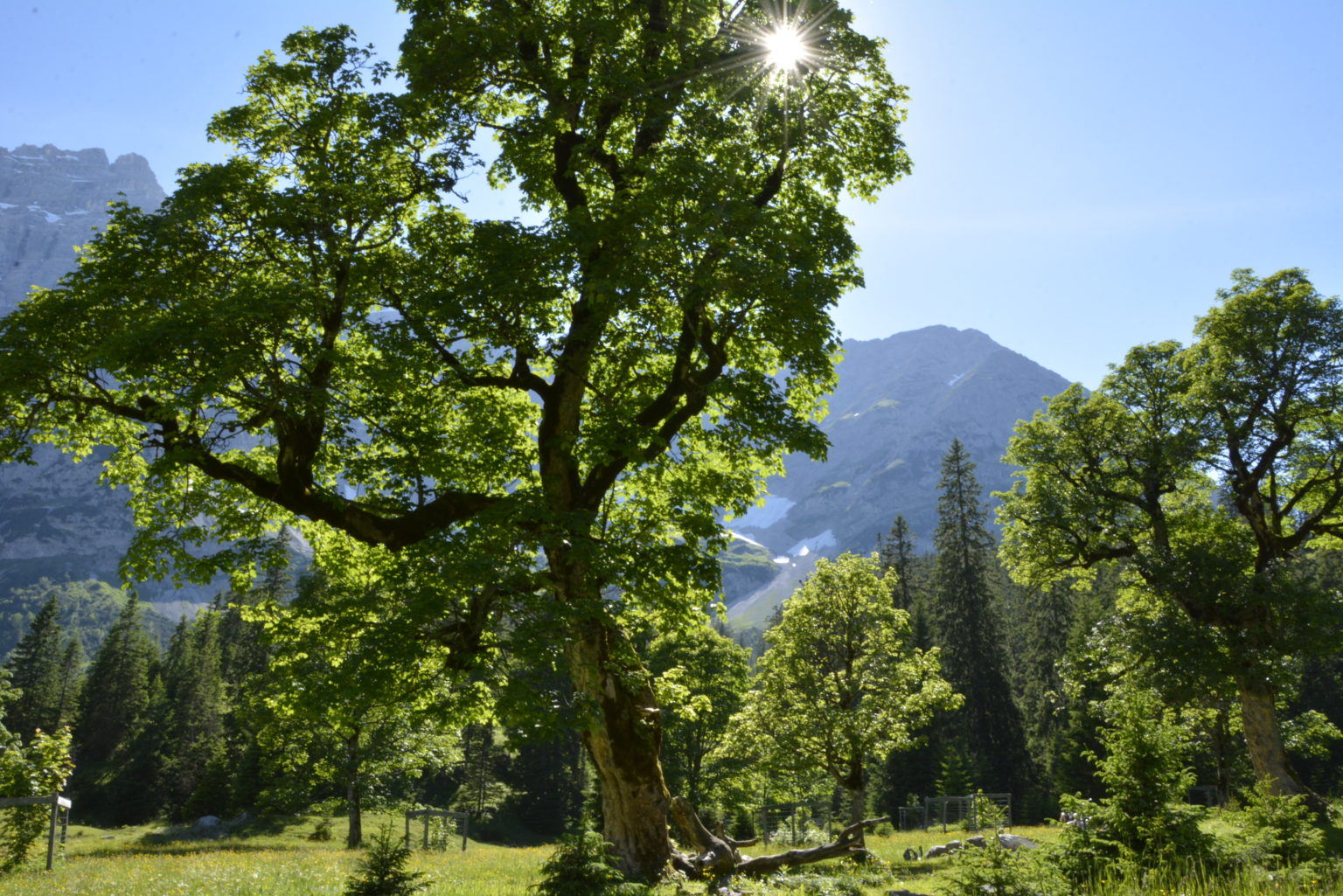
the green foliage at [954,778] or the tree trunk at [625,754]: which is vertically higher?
the tree trunk at [625,754]

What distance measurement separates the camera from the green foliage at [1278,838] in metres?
10.9

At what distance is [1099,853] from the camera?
36.0 feet

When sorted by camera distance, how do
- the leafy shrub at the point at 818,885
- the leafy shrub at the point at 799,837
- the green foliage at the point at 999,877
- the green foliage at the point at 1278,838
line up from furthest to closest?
the leafy shrub at the point at 799,837
the leafy shrub at the point at 818,885
the green foliage at the point at 1278,838
the green foliage at the point at 999,877

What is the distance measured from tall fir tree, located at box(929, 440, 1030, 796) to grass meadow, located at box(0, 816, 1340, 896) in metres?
27.2

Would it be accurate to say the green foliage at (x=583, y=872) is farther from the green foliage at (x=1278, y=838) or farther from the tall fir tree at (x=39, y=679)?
the tall fir tree at (x=39, y=679)

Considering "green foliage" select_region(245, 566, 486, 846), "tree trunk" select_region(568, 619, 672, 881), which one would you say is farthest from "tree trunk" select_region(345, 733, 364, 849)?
"tree trunk" select_region(568, 619, 672, 881)

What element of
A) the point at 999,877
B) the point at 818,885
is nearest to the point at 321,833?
the point at 818,885

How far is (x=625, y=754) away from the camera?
→ 12.3m

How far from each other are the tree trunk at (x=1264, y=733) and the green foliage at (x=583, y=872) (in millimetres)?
19154

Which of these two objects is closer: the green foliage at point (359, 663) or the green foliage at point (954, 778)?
the green foliage at point (359, 663)

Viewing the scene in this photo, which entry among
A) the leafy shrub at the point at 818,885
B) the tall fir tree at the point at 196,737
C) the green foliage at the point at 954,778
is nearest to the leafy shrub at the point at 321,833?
the tall fir tree at the point at 196,737

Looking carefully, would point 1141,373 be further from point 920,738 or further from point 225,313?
point 225,313

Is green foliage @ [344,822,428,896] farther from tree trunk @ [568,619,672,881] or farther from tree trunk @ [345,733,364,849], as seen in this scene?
tree trunk @ [345,733,364,849]

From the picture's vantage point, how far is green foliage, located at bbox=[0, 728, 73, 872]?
20422 mm
